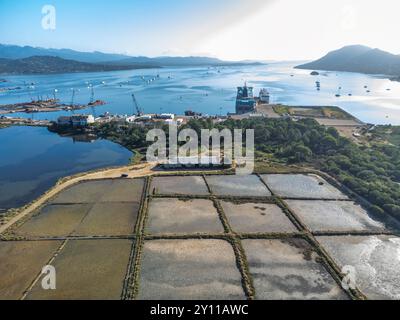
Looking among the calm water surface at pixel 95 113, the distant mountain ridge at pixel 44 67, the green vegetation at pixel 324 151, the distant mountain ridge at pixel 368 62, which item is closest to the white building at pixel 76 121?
the green vegetation at pixel 324 151

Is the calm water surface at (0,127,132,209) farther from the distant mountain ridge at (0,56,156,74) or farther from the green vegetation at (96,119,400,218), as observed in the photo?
the distant mountain ridge at (0,56,156,74)

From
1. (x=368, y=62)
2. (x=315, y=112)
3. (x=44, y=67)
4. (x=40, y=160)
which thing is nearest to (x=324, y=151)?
(x=315, y=112)

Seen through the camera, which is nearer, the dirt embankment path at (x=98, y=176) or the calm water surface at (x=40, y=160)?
the dirt embankment path at (x=98, y=176)

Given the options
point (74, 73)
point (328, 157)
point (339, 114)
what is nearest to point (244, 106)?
point (339, 114)

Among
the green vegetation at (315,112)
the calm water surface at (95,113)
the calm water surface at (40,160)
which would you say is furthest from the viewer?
the green vegetation at (315,112)

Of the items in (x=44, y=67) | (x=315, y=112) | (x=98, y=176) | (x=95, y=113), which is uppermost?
(x=44, y=67)

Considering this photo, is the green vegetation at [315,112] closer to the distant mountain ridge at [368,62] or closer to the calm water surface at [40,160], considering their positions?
the calm water surface at [40,160]

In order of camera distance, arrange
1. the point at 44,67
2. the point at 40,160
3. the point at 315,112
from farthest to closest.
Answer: the point at 44,67
the point at 315,112
the point at 40,160

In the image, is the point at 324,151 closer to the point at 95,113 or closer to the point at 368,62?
the point at 95,113
